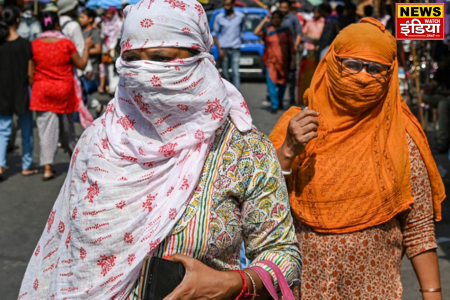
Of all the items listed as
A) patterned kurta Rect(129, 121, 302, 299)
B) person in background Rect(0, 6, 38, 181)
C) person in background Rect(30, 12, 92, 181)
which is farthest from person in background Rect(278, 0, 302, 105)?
patterned kurta Rect(129, 121, 302, 299)

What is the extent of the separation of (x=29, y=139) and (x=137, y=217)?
6474mm

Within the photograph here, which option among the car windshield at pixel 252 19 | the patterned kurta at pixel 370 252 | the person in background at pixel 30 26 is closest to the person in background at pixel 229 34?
the person in background at pixel 30 26

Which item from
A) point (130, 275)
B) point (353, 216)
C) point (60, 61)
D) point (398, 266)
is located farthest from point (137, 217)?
point (60, 61)

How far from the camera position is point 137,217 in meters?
1.98

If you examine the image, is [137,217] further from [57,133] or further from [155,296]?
[57,133]

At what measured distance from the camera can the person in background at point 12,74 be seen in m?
7.74

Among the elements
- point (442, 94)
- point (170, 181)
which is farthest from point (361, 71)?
point (442, 94)

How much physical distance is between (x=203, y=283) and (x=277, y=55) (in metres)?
10.9

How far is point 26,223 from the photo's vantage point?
21.2 feet

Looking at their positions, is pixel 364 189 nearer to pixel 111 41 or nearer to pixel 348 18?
pixel 348 18

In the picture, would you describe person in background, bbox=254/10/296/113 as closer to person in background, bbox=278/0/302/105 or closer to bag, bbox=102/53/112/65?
person in background, bbox=278/0/302/105

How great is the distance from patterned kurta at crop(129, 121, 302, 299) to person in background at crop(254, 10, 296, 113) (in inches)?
414

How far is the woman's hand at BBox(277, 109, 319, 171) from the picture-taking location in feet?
8.83

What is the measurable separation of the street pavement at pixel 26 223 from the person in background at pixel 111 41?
468cm
